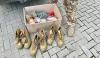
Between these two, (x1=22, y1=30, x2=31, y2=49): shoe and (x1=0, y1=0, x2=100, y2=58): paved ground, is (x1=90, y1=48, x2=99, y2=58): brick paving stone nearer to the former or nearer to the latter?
(x1=0, y1=0, x2=100, y2=58): paved ground

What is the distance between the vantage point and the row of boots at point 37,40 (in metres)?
1.64

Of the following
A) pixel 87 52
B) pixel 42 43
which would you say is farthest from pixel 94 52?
pixel 42 43

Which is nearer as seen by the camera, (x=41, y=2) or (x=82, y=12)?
(x=82, y=12)

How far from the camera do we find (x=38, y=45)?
1716 millimetres

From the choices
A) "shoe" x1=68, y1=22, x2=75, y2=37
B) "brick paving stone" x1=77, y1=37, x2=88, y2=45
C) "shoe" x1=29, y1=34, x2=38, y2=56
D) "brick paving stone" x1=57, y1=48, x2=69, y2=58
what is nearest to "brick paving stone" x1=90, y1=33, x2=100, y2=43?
"brick paving stone" x1=77, y1=37, x2=88, y2=45

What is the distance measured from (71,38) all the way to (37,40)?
44 centimetres

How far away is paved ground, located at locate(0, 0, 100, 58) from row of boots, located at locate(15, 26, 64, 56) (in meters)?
0.06

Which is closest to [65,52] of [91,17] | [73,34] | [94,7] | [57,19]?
[73,34]

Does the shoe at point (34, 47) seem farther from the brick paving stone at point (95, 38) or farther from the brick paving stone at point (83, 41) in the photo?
the brick paving stone at point (95, 38)

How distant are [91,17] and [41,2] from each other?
2.86 ft

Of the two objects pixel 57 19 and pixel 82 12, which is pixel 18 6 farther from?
pixel 82 12

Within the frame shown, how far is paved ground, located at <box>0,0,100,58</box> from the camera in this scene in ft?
5.41

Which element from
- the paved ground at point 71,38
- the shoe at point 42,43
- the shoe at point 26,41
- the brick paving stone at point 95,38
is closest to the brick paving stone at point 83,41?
the paved ground at point 71,38

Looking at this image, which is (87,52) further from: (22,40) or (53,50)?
(22,40)
